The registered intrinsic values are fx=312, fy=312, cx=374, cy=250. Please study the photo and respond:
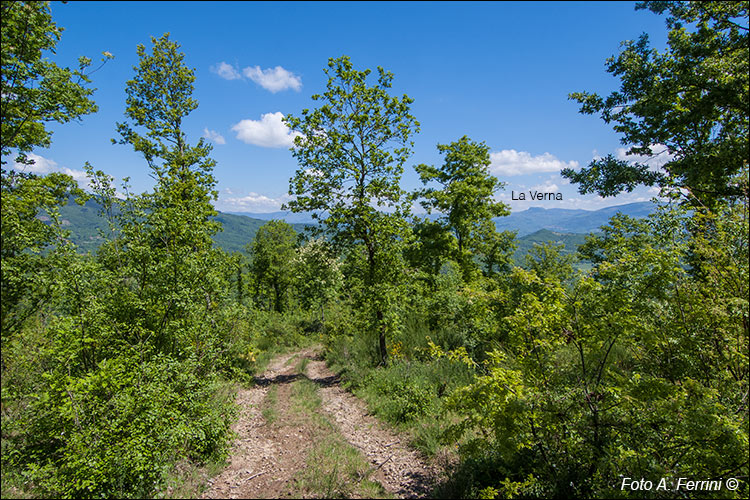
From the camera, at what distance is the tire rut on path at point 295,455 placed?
581cm

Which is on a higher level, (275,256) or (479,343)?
(275,256)

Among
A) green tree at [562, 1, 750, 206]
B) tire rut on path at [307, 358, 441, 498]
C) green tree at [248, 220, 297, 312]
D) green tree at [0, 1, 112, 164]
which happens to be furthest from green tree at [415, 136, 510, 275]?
green tree at [248, 220, 297, 312]

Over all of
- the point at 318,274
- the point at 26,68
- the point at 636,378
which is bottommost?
the point at 636,378

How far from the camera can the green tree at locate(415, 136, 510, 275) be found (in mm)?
18953

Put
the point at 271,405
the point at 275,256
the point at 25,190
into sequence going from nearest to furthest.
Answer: the point at 25,190
the point at 271,405
the point at 275,256

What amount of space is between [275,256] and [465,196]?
990 inches

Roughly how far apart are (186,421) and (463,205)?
1678 centimetres

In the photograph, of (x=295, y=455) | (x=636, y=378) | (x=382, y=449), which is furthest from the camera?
(x=382, y=449)

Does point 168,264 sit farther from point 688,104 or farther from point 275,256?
point 275,256

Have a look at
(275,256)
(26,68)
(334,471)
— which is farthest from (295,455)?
(275,256)

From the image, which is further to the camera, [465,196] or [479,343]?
[465,196]

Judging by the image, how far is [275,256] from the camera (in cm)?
3666

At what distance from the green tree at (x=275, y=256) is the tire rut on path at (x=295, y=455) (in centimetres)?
2667

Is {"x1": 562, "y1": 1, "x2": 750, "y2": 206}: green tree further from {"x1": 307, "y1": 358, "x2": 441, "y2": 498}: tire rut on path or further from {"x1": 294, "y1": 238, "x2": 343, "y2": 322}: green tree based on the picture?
{"x1": 294, "y1": 238, "x2": 343, "y2": 322}: green tree
